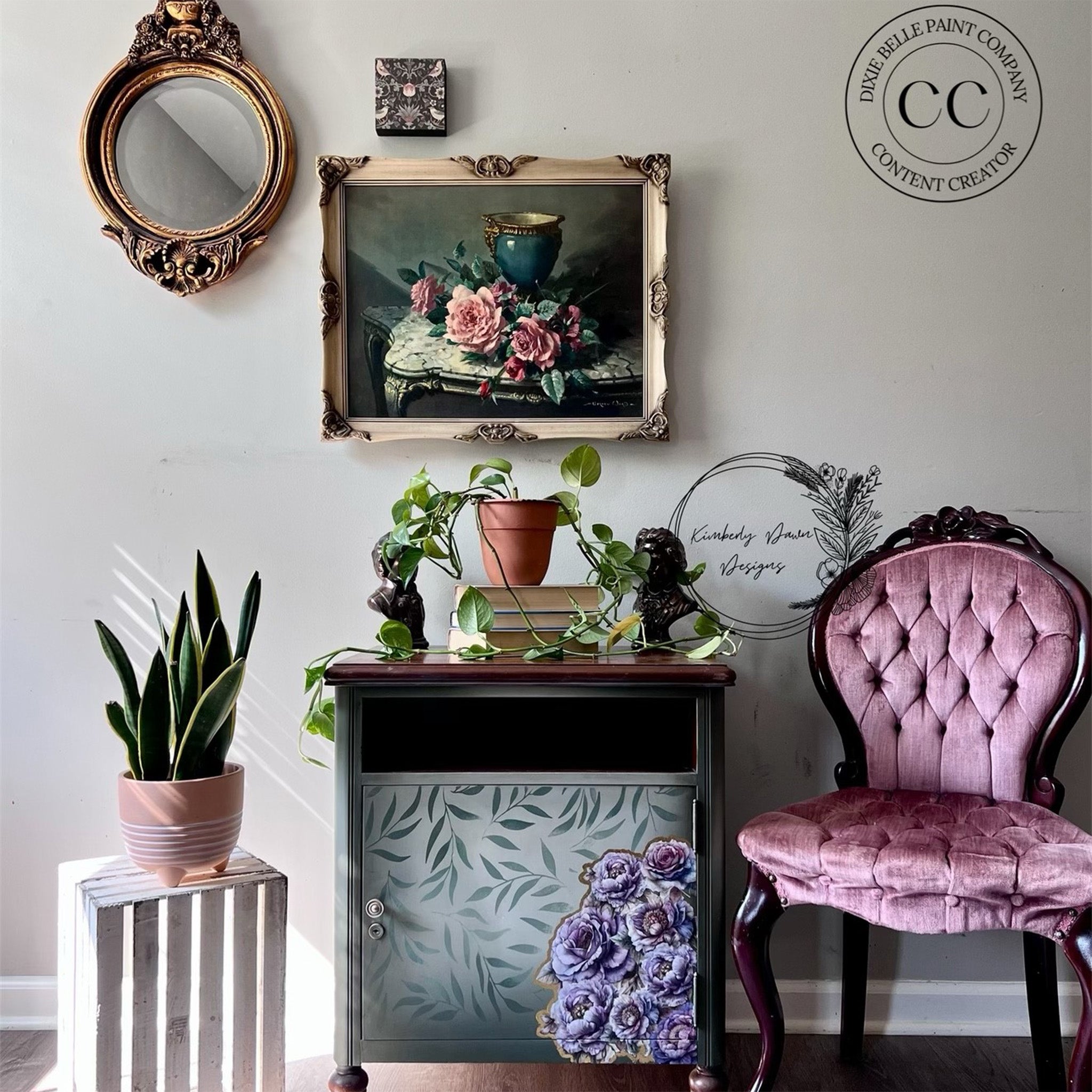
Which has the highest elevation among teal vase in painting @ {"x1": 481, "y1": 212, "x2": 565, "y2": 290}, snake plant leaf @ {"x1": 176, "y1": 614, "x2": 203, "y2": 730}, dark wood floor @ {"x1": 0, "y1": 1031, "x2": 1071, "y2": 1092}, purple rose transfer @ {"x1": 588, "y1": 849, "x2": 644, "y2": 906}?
teal vase in painting @ {"x1": 481, "y1": 212, "x2": 565, "y2": 290}

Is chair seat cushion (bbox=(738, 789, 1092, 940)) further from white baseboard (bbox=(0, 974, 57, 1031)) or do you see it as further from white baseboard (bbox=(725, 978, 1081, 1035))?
white baseboard (bbox=(0, 974, 57, 1031))

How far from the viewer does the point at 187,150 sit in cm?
187

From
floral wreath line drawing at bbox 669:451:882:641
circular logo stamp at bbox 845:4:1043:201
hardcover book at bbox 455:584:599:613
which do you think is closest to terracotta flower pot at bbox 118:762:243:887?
hardcover book at bbox 455:584:599:613

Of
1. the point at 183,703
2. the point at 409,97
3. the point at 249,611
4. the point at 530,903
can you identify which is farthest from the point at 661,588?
the point at 409,97

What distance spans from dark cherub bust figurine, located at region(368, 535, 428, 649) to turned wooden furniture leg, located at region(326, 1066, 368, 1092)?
70cm

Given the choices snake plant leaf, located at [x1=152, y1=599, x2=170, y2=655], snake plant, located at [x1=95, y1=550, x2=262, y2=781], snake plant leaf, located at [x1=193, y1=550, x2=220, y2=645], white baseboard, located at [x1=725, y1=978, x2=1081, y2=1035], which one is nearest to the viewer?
snake plant, located at [x1=95, y1=550, x2=262, y2=781]

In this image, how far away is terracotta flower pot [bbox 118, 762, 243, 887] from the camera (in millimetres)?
1348

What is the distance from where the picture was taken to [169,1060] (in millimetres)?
1312

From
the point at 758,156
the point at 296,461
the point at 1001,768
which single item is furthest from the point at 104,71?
the point at 1001,768

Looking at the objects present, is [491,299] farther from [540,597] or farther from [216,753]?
[216,753]

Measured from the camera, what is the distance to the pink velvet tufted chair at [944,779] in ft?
4.24

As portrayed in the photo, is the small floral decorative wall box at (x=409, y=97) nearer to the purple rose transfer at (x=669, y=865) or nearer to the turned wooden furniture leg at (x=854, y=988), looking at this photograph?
the purple rose transfer at (x=669, y=865)

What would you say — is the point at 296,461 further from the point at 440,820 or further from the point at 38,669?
the point at 440,820

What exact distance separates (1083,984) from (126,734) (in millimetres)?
1462
